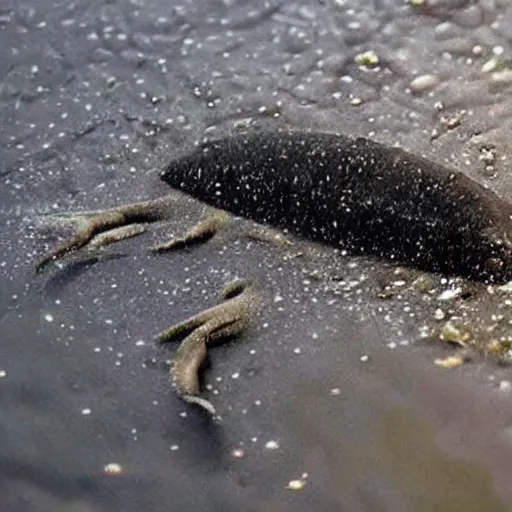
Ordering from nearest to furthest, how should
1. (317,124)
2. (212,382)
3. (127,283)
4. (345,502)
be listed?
(345,502) < (212,382) < (127,283) < (317,124)

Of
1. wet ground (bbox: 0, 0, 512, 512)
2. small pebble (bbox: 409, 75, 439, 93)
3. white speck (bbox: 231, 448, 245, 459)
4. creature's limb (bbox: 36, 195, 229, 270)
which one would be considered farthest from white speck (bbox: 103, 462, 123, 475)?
small pebble (bbox: 409, 75, 439, 93)

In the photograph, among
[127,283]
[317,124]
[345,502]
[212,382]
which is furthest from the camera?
[317,124]

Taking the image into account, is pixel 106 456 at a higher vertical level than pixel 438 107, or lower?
lower

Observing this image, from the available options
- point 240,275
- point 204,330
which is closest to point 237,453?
point 204,330

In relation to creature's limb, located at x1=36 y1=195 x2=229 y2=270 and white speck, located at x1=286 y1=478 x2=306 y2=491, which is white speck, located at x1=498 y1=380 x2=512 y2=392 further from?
creature's limb, located at x1=36 y1=195 x2=229 y2=270


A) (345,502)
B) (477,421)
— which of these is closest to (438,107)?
(477,421)

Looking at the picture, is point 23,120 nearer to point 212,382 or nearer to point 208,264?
point 208,264

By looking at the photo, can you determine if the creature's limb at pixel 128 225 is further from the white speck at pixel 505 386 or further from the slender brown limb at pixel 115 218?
the white speck at pixel 505 386
